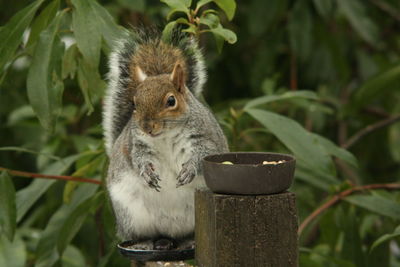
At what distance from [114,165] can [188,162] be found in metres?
0.28

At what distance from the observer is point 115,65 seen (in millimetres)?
2023

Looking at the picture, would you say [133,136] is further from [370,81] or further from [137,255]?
[370,81]

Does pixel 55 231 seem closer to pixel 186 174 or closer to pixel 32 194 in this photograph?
pixel 32 194

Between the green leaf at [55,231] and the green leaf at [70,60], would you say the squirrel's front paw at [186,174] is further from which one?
the green leaf at [55,231]

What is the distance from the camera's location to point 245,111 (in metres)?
2.39

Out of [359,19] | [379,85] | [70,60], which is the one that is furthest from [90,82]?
[359,19]

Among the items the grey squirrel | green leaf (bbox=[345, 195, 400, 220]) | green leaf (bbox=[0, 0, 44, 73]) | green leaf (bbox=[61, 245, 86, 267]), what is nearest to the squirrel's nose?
the grey squirrel

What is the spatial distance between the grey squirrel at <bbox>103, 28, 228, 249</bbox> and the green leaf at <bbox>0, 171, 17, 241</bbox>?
359 mm

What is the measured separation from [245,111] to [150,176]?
780 millimetres

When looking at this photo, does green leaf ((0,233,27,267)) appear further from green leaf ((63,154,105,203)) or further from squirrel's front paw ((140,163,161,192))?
squirrel's front paw ((140,163,161,192))

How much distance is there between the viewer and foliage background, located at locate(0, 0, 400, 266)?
2.08 m

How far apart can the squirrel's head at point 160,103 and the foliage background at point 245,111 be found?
0.17 m

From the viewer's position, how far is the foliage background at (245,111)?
6.82 ft

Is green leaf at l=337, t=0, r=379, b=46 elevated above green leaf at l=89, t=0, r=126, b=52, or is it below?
above
